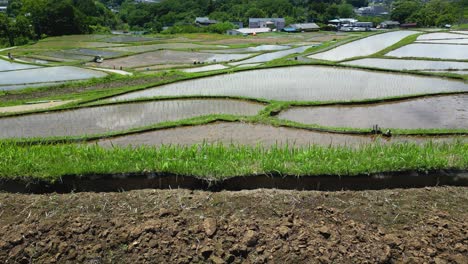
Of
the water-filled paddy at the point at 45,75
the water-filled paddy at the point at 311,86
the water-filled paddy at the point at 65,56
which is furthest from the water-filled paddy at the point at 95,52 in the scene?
the water-filled paddy at the point at 311,86

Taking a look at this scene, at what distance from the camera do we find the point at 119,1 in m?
103

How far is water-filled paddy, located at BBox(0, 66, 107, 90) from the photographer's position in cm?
1611

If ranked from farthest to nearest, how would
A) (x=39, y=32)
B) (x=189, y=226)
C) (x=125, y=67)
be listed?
(x=39, y=32) < (x=125, y=67) < (x=189, y=226)

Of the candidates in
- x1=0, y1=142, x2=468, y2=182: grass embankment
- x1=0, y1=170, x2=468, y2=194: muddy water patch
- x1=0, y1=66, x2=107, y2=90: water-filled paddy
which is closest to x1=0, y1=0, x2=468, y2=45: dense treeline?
x1=0, y1=66, x2=107, y2=90: water-filled paddy

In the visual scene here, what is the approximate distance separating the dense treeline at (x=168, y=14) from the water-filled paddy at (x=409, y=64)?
102ft

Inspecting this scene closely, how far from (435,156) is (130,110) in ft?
24.2

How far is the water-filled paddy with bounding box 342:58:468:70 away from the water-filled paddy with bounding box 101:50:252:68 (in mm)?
7466

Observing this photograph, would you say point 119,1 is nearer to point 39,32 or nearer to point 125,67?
point 39,32

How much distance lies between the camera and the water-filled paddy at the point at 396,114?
8.08m

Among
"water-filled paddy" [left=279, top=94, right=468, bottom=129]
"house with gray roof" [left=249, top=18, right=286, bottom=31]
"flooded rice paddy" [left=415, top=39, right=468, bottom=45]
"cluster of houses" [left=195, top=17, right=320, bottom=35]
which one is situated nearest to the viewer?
"water-filled paddy" [left=279, top=94, right=468, bottom=129]

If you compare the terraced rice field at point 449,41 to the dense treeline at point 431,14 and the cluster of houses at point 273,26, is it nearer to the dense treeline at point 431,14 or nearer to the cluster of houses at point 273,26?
the dense treeline at point 431,14

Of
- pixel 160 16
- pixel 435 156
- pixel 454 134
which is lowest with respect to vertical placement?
pixel 454 134

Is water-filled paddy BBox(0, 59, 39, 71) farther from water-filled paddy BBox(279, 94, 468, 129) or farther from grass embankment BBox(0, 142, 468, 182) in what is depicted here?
grass embankment BBox(0, 142, 468, 182)

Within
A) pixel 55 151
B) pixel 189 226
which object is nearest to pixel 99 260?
pixel 189 226
